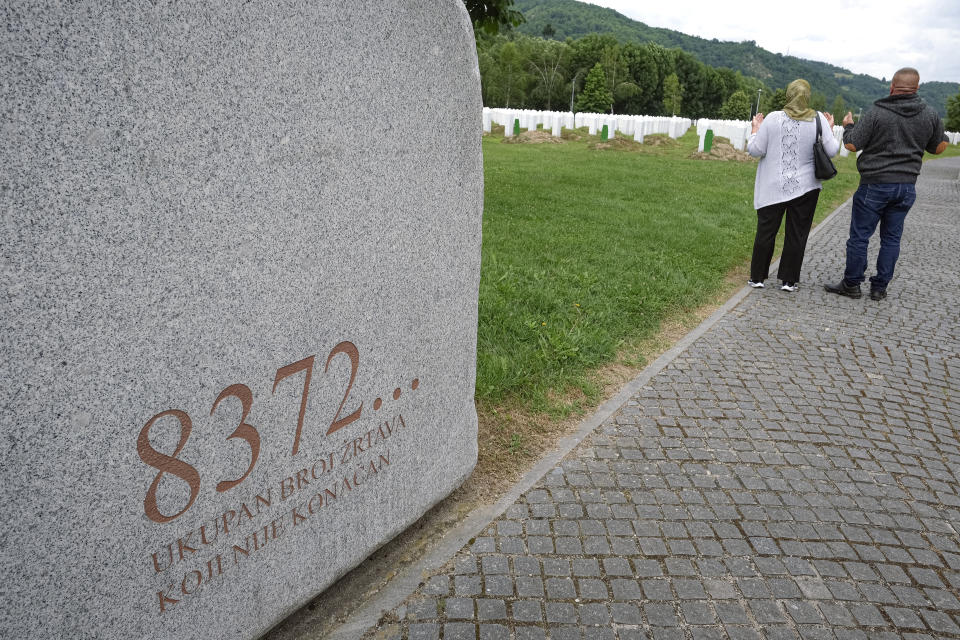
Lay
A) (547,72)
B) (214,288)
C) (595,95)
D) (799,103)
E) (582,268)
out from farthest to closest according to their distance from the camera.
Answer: (547,72), (595,95), (582,268), (799,103), (214,288)

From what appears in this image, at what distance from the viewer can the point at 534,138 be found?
94.4 ft

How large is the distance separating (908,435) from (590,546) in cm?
261

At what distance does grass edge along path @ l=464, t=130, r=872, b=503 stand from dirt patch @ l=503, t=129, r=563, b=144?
36.2 ft

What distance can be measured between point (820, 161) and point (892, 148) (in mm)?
662

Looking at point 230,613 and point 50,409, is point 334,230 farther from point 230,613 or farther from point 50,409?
point 230,613

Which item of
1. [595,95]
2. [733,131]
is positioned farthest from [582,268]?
[595,95]

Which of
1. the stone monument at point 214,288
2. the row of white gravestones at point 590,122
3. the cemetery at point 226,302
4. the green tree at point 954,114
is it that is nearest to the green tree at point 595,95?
the row of white gravestones at point 590,122

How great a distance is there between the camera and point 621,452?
3.82 metres

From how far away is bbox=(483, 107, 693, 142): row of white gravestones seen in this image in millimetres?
29678

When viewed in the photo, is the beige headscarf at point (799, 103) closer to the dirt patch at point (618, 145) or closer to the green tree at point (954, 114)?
the dirt patch at point (618, 145)

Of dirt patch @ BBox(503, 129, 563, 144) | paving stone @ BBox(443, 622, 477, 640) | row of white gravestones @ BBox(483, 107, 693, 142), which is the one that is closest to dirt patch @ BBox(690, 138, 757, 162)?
row of white gravestones @ BBox(483, 107, 693, 142)

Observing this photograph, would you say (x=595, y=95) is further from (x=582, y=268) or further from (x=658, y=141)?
(x=582, y=268)

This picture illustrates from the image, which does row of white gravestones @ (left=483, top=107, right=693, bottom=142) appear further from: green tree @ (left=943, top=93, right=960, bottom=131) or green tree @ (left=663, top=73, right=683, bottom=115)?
green tree @ (left=663, top=73, right=683, bottom=115)

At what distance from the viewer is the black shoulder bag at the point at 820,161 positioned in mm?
6324
